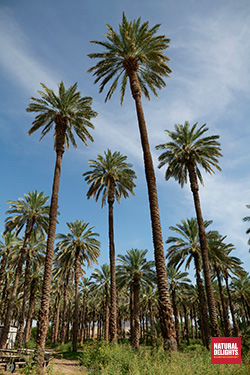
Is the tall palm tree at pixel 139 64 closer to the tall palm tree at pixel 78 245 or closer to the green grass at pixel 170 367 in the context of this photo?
the green grass at pixel 170 367

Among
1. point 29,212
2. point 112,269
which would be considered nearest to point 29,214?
point 29,212

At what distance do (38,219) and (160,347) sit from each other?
24.9 meters

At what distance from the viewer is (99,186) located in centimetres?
3119

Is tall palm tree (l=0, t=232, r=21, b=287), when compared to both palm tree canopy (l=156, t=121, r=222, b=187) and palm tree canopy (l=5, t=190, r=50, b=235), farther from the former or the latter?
palm tree canopy (l=156, t=121, r=222, b=187)

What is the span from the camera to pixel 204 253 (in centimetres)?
2342

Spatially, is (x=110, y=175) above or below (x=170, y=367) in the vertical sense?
above

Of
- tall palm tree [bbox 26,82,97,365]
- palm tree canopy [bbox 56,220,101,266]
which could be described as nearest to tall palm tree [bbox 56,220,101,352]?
palm tree canopy [bbox 56,220,101,266]

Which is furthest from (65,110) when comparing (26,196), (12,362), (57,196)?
(12,362)

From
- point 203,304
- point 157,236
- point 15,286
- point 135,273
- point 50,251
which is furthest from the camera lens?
point 135,273

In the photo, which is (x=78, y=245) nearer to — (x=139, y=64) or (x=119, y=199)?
(x=119, y=199)

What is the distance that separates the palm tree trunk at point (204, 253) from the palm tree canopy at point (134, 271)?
1538cm

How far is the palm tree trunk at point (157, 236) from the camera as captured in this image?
11992 millimetres

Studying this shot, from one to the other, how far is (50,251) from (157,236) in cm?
775

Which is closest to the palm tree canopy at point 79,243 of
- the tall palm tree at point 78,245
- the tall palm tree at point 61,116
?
the tall palm tree at point 78,245
